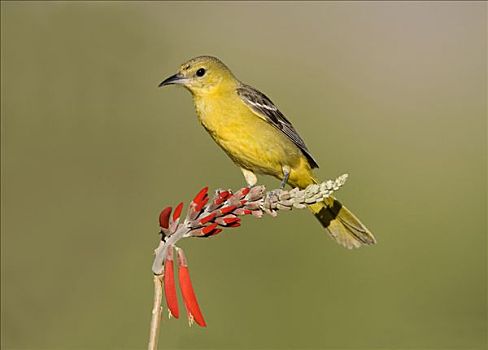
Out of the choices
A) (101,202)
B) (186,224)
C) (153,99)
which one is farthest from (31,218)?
(186,224)

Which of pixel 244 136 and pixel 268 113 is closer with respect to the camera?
pixel 244 136

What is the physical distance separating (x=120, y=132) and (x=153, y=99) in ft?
2.58

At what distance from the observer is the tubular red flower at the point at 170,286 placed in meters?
2.07

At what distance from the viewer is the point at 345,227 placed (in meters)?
4.42

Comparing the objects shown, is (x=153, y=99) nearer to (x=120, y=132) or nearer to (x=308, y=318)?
(x=120, y=132)

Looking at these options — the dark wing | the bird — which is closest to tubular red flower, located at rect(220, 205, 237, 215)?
the bird

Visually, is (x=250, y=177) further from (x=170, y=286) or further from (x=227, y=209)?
(x=170, y=286)

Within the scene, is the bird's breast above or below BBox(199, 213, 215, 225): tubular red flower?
above

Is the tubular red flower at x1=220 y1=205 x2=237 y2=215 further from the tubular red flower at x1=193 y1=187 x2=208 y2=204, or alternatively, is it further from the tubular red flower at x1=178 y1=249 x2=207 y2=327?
the tubular red flower at x1=178 y1=249 x2=207 y2=327

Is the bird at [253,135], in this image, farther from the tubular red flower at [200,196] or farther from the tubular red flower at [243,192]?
the tubular red flower at [200,196]

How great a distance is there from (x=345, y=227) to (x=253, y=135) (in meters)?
0.74

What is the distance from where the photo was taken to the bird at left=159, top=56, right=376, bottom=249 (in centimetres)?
444

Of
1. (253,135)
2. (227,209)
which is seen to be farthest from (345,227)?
(227,209)

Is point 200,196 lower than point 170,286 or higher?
higher
